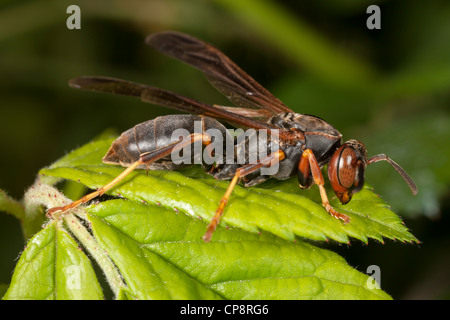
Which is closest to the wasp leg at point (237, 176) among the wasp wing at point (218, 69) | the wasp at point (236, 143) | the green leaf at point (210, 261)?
the wasp at point (236, 143)

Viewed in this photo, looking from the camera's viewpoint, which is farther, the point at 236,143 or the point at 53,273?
the point at 236,143

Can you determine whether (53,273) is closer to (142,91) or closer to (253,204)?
(142,91)

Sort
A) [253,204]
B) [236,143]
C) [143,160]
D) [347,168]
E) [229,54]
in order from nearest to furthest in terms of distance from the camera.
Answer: [253,204], [143,160], [347,168], [236,143], [229,54]

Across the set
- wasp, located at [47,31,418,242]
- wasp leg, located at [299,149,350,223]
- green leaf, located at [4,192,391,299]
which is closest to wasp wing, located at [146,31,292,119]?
wasp, located at [47,31,418,242]

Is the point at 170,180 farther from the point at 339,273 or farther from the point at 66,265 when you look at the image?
the point at 339,273

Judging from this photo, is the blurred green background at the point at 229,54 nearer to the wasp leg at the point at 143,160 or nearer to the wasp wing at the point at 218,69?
the wasp wing at the point at 218,69

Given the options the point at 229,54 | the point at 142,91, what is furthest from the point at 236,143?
the point at 229,54
